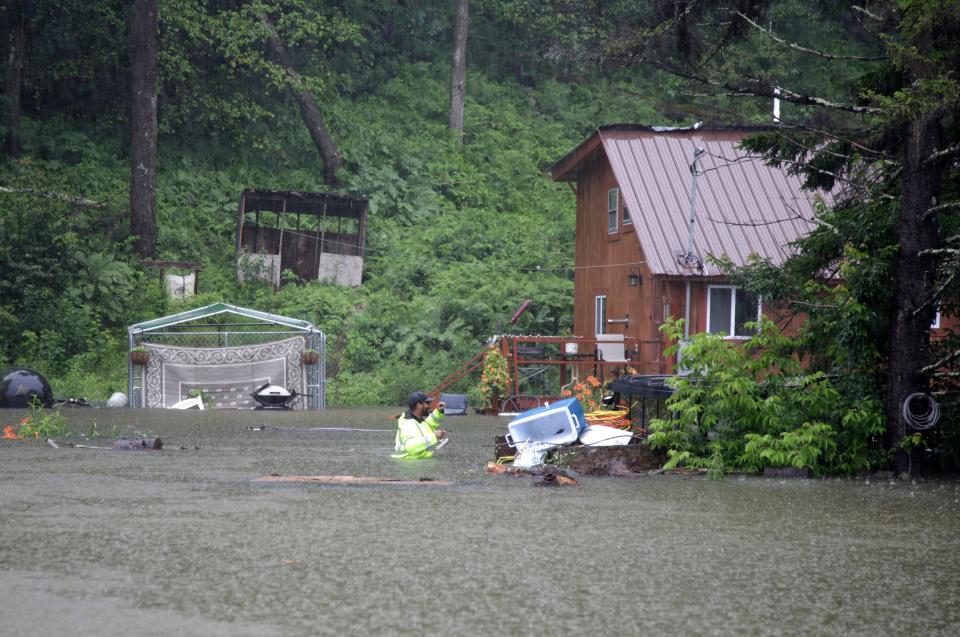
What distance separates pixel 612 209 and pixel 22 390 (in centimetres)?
1443

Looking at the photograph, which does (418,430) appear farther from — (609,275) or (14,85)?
(14,85)

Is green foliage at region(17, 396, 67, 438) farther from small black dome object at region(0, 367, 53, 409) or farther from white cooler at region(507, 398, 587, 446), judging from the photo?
white cooler at region(507, 398, 587, 446)

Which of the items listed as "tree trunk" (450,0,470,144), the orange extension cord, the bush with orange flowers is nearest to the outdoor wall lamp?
the bush with orange flowers

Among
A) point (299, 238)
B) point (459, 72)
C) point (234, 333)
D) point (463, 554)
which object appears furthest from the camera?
point (459, 72)

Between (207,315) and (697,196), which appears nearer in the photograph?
(207,315)

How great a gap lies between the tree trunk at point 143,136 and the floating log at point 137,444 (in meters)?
19.5

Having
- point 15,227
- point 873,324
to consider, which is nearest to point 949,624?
point 873,324

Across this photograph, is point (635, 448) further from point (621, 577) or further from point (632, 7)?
point (632, 7)

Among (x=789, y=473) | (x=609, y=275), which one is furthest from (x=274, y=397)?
(x=789, y=473)

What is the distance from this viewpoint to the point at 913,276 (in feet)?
50.5

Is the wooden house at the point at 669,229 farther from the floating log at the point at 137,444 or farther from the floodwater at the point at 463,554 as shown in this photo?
the floodwater at the point at 463,554

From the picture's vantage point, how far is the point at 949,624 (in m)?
7.46

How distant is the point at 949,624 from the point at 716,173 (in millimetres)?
23471

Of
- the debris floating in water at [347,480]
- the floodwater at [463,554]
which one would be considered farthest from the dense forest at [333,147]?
the floodwater at [463,554]
